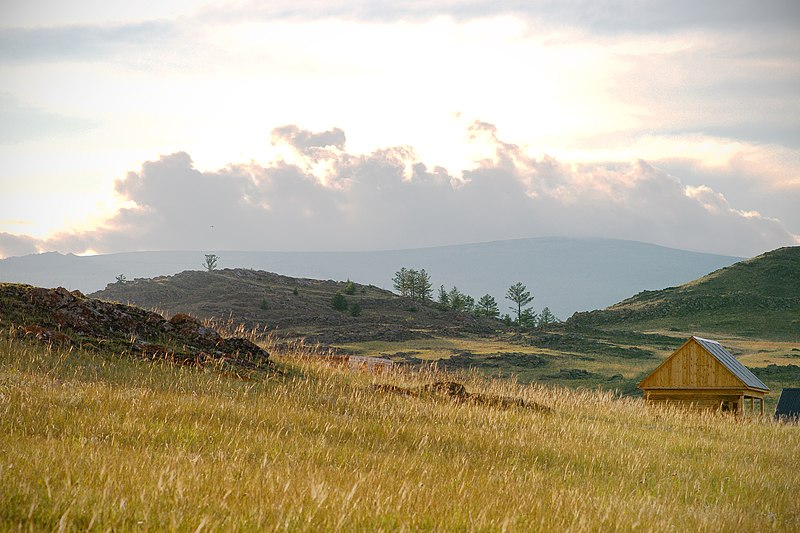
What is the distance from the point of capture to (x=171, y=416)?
31.8 feet

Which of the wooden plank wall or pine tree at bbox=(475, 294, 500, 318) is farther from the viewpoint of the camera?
pine tree at bbox=(475, 294, 500, 318)

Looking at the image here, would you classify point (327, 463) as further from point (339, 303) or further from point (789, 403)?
point (339, 303)

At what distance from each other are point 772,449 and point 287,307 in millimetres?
74428

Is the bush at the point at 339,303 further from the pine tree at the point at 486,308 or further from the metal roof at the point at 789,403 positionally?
the metal roof at the point at 789,403

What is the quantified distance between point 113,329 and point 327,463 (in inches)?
469

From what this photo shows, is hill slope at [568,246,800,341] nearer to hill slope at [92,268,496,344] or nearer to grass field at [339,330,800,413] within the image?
grass field at [339,330,800,413]

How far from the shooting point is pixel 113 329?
18.5 m

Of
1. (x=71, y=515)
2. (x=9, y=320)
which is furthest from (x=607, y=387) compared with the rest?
(x=71, y=515)

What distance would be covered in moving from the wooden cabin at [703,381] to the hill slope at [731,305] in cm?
5977

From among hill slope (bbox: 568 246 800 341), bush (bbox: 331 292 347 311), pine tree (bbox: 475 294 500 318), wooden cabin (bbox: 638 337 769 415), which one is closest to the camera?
wooden cabin (bbox: 638 337 769 415)

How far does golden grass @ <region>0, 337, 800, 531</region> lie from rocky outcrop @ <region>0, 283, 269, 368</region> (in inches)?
54.1

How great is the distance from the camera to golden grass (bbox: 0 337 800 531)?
546 cm

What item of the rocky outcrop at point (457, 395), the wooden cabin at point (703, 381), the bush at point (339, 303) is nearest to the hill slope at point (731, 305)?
the bush at point (339, 303)

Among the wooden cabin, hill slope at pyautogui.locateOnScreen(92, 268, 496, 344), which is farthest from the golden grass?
hill slope at pyautogui.locateOnScreen(92, 268, 496, 344)
